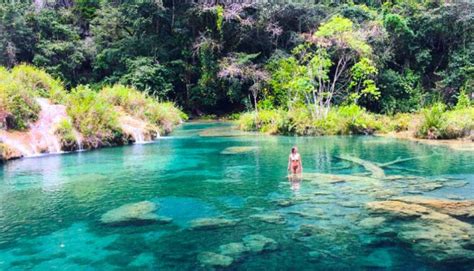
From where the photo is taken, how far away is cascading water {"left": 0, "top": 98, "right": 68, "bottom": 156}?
1709cm

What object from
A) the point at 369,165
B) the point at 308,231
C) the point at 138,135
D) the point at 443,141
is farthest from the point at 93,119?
the point at 443,141

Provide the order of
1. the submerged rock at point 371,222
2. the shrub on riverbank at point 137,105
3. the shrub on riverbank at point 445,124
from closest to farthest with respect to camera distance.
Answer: the submerged rock at point 371,222 < the shrub on riverbank at point 445,124 < the shrub on riverbank at point 137,105

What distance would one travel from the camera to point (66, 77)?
38.3 meters

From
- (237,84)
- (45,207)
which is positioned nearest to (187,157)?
(45,207)

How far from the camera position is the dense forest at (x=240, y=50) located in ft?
108

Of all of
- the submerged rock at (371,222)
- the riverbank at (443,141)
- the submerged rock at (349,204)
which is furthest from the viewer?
the riverbank at (443,141)

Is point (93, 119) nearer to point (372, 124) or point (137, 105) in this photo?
point (137, 105)

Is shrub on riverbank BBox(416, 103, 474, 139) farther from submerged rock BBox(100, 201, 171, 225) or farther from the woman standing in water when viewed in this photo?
submerged rock BBox(100, 201, 171, 225)

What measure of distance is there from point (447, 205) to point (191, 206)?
17.2 ft

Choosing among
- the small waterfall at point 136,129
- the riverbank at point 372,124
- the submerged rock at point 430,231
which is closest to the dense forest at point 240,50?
the riverbank at point 372,124

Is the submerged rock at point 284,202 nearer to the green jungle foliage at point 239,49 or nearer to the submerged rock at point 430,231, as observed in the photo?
the submerged rock at point 430,231

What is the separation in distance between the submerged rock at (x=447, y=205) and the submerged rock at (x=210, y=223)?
3867 millimetres

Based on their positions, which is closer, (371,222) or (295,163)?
(371,222)

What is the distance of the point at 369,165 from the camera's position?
13711 millimetres
